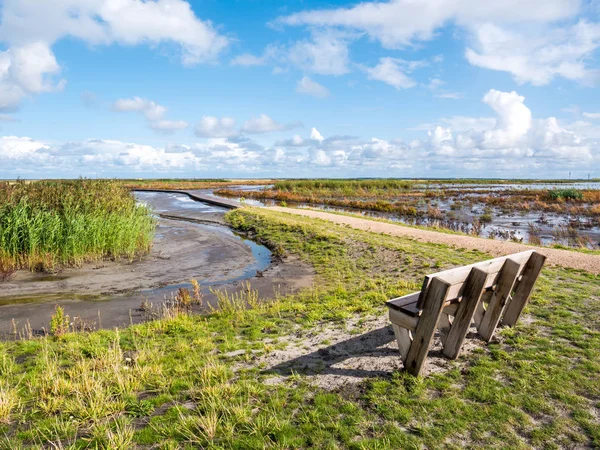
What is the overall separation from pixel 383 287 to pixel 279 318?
10.6 ft

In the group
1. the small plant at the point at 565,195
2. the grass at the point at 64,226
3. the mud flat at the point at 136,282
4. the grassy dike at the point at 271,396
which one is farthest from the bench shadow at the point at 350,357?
the small plant at the point at 565,195

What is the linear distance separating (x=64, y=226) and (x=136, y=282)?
156 inches

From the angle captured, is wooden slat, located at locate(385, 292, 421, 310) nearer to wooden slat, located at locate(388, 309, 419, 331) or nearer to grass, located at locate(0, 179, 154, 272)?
wooden slat, located at locate(388, 309, 419, 331)

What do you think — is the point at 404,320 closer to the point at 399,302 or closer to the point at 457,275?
the point at 399,302

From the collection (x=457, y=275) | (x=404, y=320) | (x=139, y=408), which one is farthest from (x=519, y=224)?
(x=139, y=408)

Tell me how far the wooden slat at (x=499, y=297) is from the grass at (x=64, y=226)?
1282cm

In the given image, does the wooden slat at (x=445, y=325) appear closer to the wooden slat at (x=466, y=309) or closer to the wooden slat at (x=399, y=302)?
the wooden slat at (x=466, y=309)

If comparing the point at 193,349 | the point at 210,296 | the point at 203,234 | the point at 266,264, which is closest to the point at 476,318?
the point at 193,349

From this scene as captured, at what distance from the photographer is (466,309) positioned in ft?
14.2

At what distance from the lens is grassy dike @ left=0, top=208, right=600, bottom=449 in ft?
11.4

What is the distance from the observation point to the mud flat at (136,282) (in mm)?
8648

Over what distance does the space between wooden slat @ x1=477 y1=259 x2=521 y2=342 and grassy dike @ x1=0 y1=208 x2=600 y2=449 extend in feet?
0.88

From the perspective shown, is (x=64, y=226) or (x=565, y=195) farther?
(x=565, y=195)

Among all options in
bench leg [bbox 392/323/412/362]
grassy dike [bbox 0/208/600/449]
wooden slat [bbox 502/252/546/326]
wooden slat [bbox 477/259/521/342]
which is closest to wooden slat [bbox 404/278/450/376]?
bench leg [bbox 392/323/412/362]
